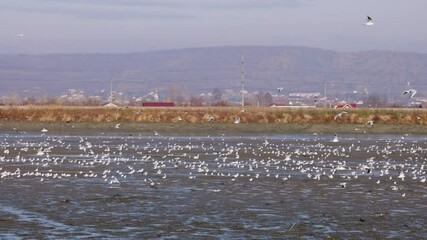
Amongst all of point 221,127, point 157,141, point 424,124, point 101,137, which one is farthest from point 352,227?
point 424,124

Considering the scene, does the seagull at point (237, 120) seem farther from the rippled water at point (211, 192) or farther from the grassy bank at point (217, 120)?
the rippled water at point (211, 192)

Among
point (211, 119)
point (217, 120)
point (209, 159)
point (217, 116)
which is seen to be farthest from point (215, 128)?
point (209, 159)

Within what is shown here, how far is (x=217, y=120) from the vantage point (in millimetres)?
72812

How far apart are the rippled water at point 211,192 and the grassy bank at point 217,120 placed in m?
20.1

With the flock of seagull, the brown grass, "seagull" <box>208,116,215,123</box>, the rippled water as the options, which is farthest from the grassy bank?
the rippled water

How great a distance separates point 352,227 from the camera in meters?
20.5

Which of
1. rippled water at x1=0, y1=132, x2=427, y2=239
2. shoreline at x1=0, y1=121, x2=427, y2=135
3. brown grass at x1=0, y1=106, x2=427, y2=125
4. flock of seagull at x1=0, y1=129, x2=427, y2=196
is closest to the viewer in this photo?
rippled water at x1=0, y1=132, x2=427, y2=239

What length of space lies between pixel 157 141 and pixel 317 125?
19.4 m

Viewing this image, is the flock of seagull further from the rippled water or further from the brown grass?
the brown grass

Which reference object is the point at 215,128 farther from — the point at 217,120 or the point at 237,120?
the point at 217,120

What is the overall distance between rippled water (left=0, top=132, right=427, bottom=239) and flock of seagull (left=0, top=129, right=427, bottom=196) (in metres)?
0.05

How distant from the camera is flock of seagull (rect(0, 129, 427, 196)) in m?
31.0

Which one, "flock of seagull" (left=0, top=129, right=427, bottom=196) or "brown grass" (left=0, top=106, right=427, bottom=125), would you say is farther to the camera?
"brown grass" (left=0, top=106, right=427, bottom=125)

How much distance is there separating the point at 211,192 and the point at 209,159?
1243cm
